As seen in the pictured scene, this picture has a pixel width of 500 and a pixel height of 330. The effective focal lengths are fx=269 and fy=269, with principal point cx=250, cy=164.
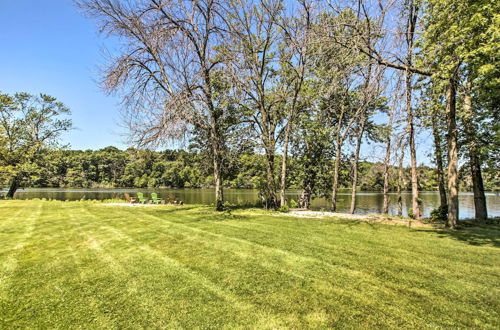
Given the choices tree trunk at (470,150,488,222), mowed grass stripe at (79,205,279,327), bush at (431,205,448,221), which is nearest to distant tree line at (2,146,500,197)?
tree trunk at (470,150,488,222)

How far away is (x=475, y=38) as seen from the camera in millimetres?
6578

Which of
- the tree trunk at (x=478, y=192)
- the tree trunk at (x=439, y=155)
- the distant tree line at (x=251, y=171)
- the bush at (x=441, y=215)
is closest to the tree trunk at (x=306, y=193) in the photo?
the distant tree line at (x=251, y=171)

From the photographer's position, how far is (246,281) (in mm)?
3953

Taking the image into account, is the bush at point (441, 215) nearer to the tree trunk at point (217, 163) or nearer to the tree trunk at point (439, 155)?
the tree trunk at point (439, 155)

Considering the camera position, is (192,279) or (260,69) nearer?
(192,279)

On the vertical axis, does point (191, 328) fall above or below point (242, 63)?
below

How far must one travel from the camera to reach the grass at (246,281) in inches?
117

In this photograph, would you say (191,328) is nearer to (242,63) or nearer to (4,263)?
(4,263)

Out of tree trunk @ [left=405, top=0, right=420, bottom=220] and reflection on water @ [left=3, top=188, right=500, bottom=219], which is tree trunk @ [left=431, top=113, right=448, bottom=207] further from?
reflection on water @ [left=3, top=188, right=500, bottom=219]

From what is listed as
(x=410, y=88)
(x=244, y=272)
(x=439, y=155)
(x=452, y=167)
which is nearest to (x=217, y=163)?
(x=410, y=88)

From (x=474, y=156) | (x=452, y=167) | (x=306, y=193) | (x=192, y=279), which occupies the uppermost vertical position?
(x=474, y=156)

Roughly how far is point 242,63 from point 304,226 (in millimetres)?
7932

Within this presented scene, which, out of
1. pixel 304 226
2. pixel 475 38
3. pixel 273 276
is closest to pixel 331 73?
pixel 475 38

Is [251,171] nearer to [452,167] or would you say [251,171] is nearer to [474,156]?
[452,167]
